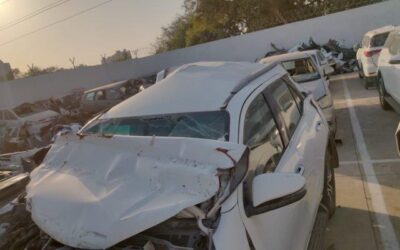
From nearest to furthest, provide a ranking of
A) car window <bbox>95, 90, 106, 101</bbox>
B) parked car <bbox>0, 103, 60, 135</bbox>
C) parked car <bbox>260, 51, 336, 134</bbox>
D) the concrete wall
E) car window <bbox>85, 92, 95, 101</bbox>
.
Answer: parked car <bbox>260, 51, 336, 134</bbox>, parked car <bbox>0, 103, 60, 135</bbox>, car window <bbox>95, 90, 106, 101</bbox>, car window <bbox>85, 92, 95, 101</bbox>, the concrete wall

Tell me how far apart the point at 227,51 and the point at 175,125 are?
23014 mm

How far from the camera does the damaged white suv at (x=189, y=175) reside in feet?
7.63

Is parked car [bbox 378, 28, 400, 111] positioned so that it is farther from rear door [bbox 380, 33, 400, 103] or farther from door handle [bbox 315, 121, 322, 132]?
door handle [bbox 315, 121, 322, 132]

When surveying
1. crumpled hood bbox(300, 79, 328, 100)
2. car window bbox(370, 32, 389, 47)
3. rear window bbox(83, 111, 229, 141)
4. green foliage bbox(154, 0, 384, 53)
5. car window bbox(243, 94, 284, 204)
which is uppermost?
green foliage bbox(154, 0, 384, 53)

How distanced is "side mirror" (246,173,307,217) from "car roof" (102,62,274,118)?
86cm

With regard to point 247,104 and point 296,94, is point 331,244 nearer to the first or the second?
point 296,94

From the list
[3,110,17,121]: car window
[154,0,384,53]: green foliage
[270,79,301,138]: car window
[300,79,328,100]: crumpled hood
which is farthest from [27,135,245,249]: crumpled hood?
[154,0,384,53]: green foliage

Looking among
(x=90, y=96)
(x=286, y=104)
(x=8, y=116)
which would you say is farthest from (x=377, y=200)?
(x=90, y=96)

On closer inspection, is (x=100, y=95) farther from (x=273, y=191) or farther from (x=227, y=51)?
(x=273, y=191)

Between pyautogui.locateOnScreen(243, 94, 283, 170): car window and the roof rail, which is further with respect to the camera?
the roof rail

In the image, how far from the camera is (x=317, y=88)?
859 centimetres

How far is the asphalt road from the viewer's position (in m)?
4.46

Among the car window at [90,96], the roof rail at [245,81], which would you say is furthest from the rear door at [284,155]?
the car window at [90,96]

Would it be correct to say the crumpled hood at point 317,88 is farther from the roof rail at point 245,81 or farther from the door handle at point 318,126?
the roof rail at point 245,81
